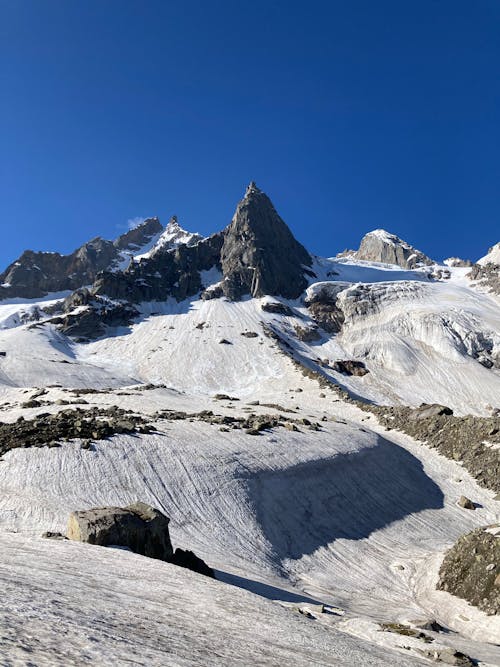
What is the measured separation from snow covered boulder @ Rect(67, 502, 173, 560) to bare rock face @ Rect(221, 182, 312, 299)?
115 m

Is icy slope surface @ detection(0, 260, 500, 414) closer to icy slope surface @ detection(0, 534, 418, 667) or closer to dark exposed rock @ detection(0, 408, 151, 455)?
dark exposed rock @ detection(0, 408, 151, 455)

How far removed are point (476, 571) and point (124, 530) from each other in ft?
41.8

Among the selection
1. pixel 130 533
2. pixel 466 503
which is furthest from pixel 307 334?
pixel 130 533

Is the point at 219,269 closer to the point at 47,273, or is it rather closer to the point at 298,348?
the point at 298,348

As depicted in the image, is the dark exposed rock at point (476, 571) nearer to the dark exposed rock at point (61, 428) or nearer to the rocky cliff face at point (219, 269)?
the dark exposed rock at point (61, 428)

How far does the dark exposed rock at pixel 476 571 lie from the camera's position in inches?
595

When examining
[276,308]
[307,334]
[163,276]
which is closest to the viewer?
[307,334]

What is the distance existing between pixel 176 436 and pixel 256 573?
11.3m

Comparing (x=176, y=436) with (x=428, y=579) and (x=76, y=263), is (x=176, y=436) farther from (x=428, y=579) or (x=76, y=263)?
(x=76, y=263)

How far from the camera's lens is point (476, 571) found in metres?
16.4

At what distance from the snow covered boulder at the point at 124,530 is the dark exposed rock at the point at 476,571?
1062 cm

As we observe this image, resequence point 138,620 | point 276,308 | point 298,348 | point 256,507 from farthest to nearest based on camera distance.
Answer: point 276,308, point 298,348, point 256,507, point 138,620

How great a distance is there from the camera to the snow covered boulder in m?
11.6

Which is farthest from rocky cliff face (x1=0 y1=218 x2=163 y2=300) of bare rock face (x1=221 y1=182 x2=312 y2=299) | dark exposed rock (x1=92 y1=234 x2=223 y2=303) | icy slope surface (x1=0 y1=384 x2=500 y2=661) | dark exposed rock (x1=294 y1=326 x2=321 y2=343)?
icy slope surface (x1=0 y1=384 x2=500 y2=661)
